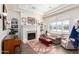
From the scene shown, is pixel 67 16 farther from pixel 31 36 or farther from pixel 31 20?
pixel 31 36

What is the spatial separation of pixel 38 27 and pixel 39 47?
42 cm

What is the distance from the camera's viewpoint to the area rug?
7.29 ft

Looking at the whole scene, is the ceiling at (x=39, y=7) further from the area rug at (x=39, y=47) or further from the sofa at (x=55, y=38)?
the area rug at (x=39, y=47)

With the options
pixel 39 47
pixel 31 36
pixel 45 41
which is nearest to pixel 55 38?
pixel 45 41

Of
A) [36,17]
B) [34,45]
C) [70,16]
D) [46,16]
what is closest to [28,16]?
[36,17]

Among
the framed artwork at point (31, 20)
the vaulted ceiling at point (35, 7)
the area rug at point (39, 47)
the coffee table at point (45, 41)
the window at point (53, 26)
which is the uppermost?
the vaulted ceiling at point (35, 7)

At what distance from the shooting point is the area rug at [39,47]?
87.4 inches

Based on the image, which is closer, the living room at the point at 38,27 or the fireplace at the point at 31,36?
the living room at the point at 38,27

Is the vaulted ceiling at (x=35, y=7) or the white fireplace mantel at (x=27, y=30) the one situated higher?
the vaulted ceiling at (x=35, y=7)

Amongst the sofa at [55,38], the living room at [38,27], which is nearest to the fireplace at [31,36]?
the living room at [38,27]

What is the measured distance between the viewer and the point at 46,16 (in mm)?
2268

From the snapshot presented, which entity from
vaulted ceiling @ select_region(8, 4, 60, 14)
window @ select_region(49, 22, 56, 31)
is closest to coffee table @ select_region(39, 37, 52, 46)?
window @ select_region(49, 22, 56, 31)
